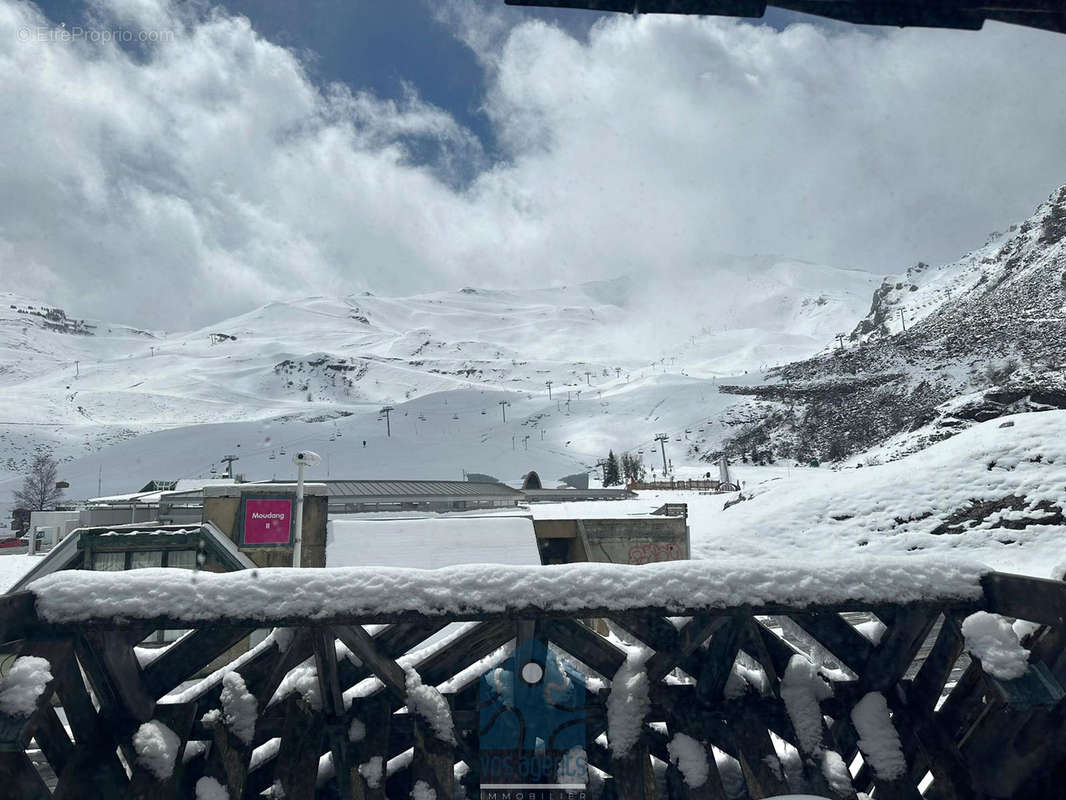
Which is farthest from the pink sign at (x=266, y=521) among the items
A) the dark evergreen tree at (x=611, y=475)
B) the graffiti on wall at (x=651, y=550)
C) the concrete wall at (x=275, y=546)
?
the dark evergreen tree at (x=611, y=475)

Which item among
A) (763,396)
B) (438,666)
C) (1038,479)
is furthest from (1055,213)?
(438,666)

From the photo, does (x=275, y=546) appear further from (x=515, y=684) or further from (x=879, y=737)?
(x=879, y=737)

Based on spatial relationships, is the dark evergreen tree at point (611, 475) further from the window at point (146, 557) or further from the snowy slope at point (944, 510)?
the window at point (146, 557)

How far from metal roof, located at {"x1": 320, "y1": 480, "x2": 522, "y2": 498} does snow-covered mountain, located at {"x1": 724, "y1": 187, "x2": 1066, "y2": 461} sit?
43316 mm

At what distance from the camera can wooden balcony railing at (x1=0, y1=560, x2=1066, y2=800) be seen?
2965 mm

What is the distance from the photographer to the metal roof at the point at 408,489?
3456 centimetres

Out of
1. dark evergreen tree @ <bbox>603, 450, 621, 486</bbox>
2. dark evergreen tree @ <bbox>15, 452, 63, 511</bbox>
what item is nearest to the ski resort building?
dark evergreen tree @ <bbox>603, 450, 621, 486</bbox>

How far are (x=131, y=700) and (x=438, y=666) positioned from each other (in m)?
1.54

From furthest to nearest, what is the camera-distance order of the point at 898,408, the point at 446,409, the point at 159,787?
1. the point at 446,409
2. the point at 898,408
3. the point at 159,787

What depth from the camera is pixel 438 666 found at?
339cm

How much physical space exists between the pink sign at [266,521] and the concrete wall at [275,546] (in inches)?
9.5

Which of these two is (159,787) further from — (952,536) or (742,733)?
(952,536)

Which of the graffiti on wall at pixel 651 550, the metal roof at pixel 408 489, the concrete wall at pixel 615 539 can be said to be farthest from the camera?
the metal roof at pixel 408 489

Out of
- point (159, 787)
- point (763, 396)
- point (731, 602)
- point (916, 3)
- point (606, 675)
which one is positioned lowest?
point (159, 787)
